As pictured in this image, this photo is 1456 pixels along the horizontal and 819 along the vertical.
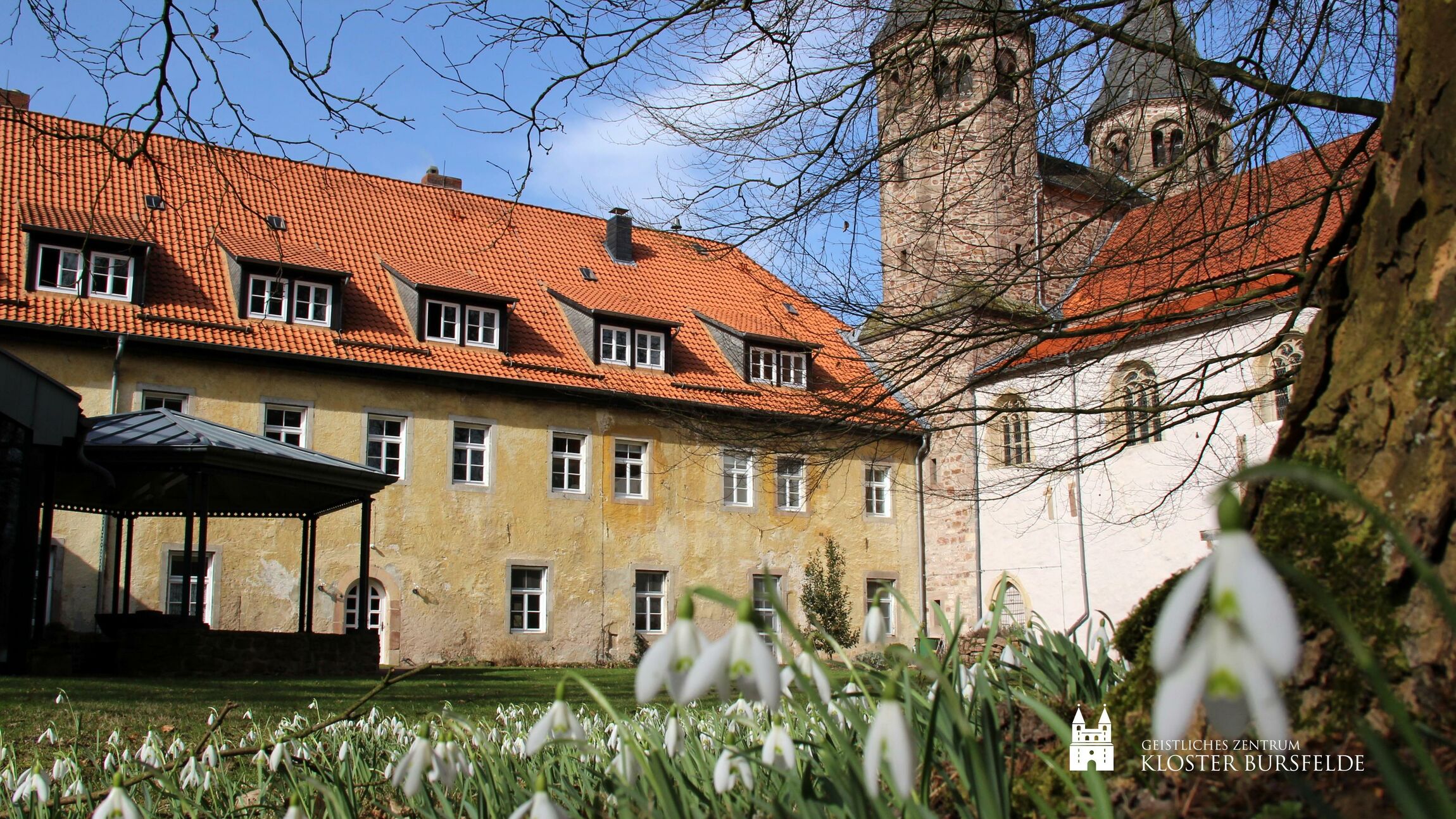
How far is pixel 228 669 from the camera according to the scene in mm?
13242

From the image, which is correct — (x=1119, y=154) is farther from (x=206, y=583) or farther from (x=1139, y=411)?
(x=206, y=583)

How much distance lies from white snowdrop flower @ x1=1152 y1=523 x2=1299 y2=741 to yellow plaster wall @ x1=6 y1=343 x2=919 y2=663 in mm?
17052

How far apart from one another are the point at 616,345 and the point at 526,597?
5619mm

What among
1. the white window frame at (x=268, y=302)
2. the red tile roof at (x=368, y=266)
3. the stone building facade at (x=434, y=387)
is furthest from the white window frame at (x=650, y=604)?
the white window frame at (x=268, y=302)

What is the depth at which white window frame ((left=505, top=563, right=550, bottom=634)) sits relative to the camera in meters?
22.9

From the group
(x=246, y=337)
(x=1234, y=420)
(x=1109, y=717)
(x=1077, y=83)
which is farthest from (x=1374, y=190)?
(x=1234, y=420)

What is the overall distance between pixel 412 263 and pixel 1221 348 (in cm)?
1569

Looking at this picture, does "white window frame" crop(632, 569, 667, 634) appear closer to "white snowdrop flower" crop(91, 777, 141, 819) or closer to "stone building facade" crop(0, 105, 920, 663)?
"stone building facade" crop(0, 105, 920, 663)

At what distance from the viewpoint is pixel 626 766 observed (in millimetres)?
2027

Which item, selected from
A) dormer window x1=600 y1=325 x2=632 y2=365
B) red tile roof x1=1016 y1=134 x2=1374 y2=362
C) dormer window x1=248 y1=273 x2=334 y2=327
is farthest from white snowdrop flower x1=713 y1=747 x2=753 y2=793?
dormer window x1=600 y1=325 x2=632 y2=365

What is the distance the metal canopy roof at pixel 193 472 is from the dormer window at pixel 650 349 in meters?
9.37

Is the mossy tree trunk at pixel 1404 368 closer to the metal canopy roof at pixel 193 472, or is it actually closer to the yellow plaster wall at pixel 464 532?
the metal canopy roof at pixel 193 472

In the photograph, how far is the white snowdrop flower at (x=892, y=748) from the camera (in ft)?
3.87

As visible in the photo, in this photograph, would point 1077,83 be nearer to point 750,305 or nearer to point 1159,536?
point 1159,536
